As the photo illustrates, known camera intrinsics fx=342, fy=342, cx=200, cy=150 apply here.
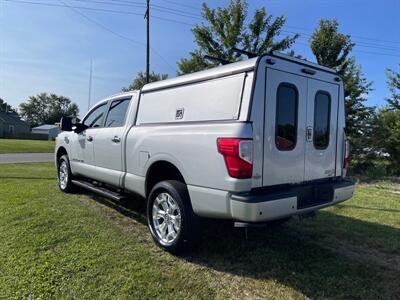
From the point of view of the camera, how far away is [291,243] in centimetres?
455

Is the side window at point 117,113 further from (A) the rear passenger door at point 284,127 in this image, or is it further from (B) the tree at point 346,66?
(B) the tree at point 346,66

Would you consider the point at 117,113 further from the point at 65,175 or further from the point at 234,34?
the point at 234,34

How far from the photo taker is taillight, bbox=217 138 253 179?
331 cm

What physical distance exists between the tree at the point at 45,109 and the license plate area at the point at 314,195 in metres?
105

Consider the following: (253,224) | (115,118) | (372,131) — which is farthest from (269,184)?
(372,131)

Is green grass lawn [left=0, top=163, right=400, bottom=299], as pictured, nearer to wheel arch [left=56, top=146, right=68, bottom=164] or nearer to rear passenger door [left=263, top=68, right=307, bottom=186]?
rear passenger door [left=263, top=68, right=307, bottom=186]

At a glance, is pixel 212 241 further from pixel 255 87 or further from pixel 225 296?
pixel 255 87

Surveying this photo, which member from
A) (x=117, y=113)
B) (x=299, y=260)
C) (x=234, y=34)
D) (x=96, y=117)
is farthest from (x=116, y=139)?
(x=234, y=34)

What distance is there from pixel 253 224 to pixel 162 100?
214 centimetres

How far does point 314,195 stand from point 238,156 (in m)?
1.25

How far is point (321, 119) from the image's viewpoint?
4.29 m

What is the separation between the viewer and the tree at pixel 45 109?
10231 centimetres

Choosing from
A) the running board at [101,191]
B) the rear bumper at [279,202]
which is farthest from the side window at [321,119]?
the running board at [101,191]

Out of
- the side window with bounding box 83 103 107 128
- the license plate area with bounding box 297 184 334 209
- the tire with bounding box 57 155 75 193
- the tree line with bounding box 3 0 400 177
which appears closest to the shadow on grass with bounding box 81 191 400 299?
the license plate area with bounding box 297 184 334 209
